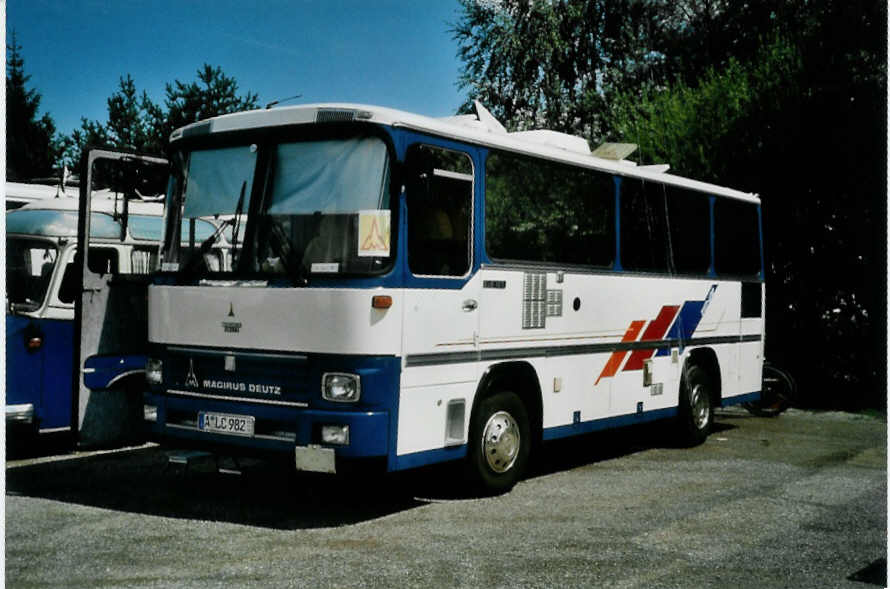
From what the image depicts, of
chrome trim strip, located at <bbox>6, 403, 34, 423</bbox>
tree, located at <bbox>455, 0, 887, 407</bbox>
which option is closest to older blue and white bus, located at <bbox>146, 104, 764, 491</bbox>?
chrome trim strip, located at <bbox>6, 403, 34, 423</bbox>

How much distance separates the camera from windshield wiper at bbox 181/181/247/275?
8062mm

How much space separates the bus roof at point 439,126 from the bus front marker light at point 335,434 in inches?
82.0

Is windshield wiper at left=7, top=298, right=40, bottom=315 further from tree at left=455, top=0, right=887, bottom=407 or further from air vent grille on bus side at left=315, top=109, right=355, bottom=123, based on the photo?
tree at left=455, top=0, right=887, bottom=407

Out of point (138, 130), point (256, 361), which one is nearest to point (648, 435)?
point (256, 361)

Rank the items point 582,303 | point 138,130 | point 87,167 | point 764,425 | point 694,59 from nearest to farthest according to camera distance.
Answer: point 87,167, point 582,303, point 764,425, point 138,130, point 694,59

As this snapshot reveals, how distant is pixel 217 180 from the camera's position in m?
8.34

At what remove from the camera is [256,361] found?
26.1ft

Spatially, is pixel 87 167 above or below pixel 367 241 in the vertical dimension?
above

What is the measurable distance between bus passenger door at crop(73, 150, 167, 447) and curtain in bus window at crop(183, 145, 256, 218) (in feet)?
1.83

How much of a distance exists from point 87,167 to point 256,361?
6.81 feet

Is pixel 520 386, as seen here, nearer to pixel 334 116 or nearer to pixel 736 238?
pixel 334 116

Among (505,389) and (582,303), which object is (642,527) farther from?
(582,303)

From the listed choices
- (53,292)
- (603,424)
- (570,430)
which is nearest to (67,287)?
(53,292)

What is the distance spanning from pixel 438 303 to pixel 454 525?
156 centimetres
